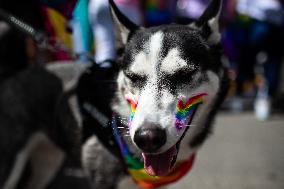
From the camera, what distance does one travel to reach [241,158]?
4953 mm

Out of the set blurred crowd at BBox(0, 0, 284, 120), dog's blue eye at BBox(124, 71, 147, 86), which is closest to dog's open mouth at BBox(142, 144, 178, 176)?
dog's blue eye at BBox(124, 71, 147, 86)

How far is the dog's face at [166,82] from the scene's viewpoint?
2367mm

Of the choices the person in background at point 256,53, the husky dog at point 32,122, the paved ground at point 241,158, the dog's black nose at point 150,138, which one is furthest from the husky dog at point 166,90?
the person in background at point 256,53

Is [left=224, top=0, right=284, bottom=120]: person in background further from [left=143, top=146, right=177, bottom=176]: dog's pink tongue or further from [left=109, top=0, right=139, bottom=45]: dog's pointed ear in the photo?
[left=143, top=146, right=177, bottom=176]: dog's pink tongue

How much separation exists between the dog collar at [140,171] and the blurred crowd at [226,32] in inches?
32.5

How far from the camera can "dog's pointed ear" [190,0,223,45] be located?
9.29 ft

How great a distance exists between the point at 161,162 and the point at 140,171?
51 cm

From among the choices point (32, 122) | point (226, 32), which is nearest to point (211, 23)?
point (32, 122)

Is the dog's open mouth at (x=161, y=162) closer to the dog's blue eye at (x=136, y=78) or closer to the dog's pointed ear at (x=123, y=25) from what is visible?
the dog's blue eye at (x=136, y=78)

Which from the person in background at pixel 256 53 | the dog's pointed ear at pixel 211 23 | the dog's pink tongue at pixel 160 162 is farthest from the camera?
the person in background at pixel 256 53

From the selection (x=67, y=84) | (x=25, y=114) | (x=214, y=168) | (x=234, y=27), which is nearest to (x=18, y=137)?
(x=25, y=114)

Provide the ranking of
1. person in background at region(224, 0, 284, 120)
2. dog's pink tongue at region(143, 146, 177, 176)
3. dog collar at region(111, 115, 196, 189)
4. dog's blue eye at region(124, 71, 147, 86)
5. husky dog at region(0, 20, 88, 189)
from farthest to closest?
person in background at region(224, 0, 284, 120), husky dog at region(0, 20, 88, 189), dog collar at region(111, 115, 196, 189), dog's blue eye at region(124, 71, 147, 86), dog's pink tongue at region(143, 146, 177, 176)

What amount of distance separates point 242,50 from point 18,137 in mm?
4604

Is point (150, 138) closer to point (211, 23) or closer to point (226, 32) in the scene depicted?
point (211, 23)
